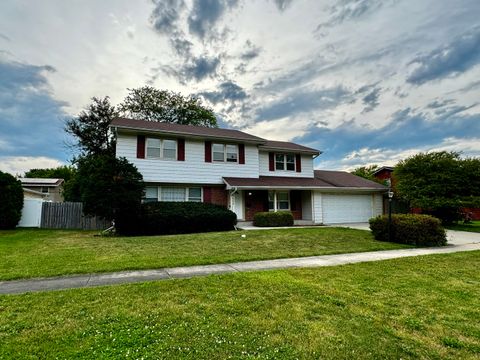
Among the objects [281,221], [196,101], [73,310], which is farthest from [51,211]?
[196,101]

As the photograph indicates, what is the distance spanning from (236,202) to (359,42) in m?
11.3

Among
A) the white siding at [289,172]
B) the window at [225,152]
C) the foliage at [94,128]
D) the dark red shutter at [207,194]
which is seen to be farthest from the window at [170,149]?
the foliage at [94,128]

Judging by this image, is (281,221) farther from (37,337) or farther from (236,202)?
(37,337)

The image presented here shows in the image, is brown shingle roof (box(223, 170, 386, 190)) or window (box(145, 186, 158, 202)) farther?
brown shingle roof (box(223, 170, 386, 190))

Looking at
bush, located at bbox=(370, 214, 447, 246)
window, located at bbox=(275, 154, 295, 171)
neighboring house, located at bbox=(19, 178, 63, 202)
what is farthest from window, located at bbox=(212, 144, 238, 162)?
neighboring house, located at bbox=(19, 178, 63, 202)

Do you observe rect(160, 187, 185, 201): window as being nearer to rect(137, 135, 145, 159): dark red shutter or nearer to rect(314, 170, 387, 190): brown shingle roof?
rect(137, 135, 145, 159): dark red shutter

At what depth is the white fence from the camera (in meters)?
16.3

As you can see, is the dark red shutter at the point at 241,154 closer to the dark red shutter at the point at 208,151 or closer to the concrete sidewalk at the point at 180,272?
the dark red shutter at the point at 208,151

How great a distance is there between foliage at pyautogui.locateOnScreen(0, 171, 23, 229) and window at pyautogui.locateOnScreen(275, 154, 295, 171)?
55.4 ft

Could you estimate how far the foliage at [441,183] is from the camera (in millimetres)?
17828

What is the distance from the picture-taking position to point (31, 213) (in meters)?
16.4

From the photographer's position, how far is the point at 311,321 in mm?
3600

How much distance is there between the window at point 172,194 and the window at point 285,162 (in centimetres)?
762

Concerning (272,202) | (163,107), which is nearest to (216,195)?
(272,202)
